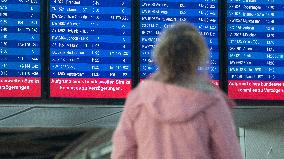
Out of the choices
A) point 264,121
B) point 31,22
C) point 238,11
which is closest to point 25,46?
point 31,22

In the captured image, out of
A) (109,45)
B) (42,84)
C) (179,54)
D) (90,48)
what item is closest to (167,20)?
(109,45)

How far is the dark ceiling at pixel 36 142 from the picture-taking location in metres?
6.68

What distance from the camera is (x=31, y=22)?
13.8 feet

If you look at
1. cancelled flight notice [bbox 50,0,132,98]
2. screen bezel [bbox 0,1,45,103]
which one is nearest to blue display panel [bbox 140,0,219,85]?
cancelled flight notice [bbox 50,0,132,98]

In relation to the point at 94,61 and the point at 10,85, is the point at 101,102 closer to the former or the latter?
the point at 94,61

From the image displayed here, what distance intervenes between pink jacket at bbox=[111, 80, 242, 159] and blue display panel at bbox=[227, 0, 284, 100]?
2333 mm

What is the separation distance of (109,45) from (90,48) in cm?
14

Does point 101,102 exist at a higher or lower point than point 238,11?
lower

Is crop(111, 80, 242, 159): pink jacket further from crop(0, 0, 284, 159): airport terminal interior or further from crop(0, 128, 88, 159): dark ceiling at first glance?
crop(0, 128, 88, 159): dark ceiling

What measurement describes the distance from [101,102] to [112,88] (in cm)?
13

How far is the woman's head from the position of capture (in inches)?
83.1

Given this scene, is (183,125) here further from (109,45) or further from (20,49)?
(20,49)

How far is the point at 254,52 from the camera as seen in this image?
446 cm

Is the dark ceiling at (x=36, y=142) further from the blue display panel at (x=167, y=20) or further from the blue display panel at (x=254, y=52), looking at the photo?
the blue display panel at (x=254, y=52)
